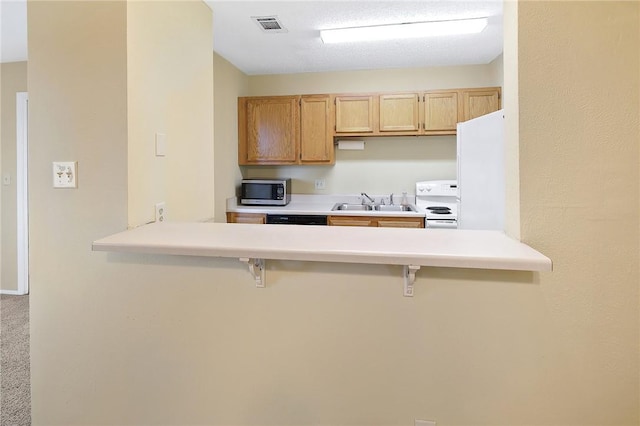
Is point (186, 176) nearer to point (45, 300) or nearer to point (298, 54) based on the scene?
point (45, 300)

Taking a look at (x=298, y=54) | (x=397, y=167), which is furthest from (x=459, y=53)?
(x=298, y=54)

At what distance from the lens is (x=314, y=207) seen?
13.3ft

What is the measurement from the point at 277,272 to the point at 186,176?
0.91m

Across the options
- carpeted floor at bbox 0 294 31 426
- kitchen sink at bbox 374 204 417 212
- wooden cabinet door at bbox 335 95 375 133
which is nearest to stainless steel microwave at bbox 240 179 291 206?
wooden cabinet door at bbox 335 95 375 133

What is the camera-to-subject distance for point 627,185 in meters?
1.07

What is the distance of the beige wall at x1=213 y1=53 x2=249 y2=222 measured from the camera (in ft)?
11.1

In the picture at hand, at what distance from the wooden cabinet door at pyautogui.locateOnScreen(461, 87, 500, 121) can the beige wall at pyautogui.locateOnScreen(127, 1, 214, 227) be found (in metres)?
2.45

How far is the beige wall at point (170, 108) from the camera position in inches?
55.4

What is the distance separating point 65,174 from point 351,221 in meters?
2.42

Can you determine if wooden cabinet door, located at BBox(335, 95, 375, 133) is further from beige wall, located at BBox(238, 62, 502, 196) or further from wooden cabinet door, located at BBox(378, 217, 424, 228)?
wooden cabinet door, located at BBox(378, 217, 424, 228)

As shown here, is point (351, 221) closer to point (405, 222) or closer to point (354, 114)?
point (405, 222)

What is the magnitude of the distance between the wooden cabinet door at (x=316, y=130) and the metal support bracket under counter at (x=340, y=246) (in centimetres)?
251

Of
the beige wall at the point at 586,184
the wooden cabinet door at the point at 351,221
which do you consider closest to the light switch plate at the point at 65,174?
the beige wall at the point at 586,184

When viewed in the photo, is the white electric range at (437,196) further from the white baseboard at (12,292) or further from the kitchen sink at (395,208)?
the white baseboard at (12,292)
